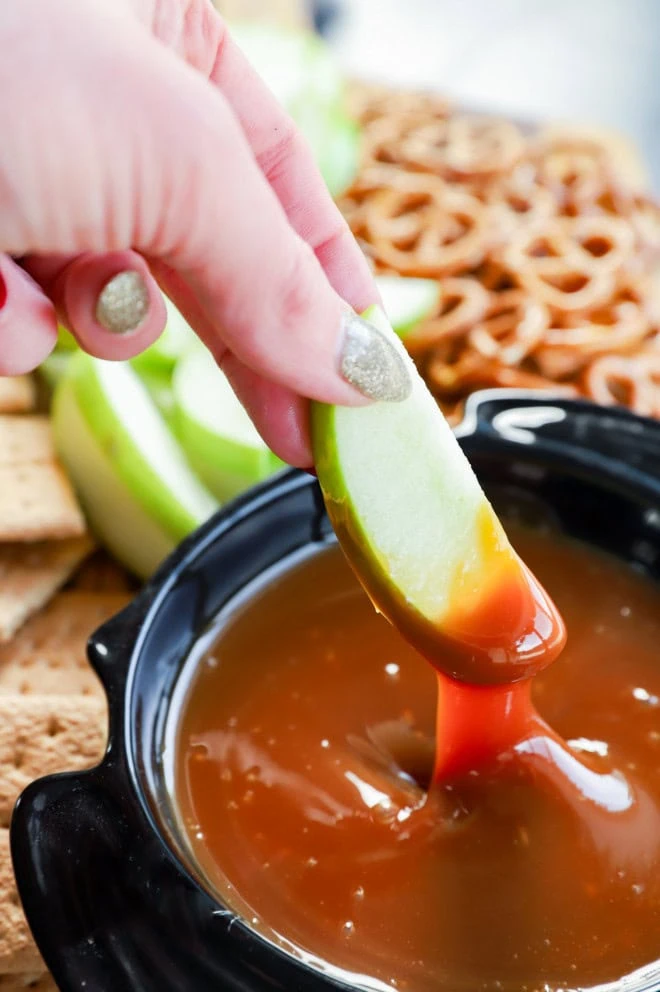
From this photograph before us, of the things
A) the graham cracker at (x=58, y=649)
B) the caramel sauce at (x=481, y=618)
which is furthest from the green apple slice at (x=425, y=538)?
the graham cracker at (x=58, y=649)

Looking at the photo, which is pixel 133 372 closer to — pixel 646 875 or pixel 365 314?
pixel 365 314

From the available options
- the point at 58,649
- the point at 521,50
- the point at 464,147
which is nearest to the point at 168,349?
the point at 58,649

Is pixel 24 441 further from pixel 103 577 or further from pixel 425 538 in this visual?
pixel 425 538

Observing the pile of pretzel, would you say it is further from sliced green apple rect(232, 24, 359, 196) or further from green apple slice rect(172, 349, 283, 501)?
green apple slice rect(172, 349, 283, 501)

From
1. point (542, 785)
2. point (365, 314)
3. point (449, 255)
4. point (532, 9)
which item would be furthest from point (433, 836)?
point (532, 9)

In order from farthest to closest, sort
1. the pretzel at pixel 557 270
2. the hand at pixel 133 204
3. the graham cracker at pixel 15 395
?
the pretzel at pixel 557 270 → the graham cracker at pixel 15 395 → the hand at pixel 133 204

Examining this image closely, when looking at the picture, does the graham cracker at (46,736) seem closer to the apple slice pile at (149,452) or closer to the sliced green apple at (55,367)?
the apple slice pile at (149,452)

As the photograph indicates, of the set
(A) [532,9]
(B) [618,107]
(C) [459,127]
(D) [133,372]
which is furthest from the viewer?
(A) [532,9]
